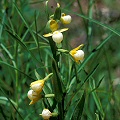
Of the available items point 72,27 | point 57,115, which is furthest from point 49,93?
point 72,27

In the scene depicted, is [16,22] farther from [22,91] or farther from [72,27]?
[72,27]

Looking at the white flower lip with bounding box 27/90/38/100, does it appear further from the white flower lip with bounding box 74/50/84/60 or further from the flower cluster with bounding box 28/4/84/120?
the white flower lip with bounding box 74/50/84/60

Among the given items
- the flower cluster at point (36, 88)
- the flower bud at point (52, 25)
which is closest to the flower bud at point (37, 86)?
the flower cluster at point (36, 88)

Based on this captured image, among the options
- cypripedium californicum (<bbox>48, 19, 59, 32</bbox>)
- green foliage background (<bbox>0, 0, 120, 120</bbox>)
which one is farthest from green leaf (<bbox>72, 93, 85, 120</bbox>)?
cypripedium californicum (<bbox>48, 19, 59, 32</bbox>)

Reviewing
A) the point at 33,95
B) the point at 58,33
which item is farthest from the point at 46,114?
the point at 58,33

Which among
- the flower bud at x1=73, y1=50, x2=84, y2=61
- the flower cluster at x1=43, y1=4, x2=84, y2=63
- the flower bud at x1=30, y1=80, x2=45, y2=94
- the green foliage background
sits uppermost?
the flower cluster at x1=43, y1=4, x2=84, y2=63

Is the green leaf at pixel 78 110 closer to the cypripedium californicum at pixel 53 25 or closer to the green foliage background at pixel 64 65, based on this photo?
the green foliage background at pixel 64 65

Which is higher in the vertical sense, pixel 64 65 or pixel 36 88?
pixel 36 88

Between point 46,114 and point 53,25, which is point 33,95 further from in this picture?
point 53,25
